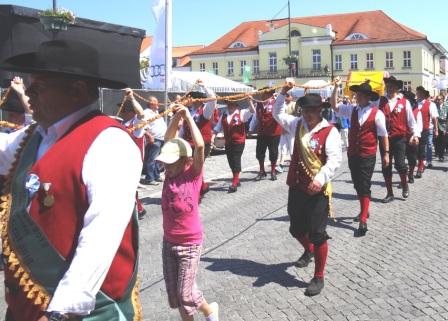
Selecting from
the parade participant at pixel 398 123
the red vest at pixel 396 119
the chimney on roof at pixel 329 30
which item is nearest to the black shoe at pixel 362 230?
the parade participant at pixel 398 123

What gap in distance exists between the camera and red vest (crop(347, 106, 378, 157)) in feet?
24.7

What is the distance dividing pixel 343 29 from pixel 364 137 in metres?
67.3

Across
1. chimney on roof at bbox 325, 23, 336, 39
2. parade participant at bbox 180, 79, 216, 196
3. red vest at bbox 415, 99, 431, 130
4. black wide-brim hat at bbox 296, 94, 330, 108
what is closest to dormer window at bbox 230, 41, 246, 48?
chimney on roof at bbox 325, 23, 336, 39

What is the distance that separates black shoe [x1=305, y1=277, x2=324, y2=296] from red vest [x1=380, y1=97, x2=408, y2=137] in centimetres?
531

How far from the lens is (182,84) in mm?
18719

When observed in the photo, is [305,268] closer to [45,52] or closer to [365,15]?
[45,52]

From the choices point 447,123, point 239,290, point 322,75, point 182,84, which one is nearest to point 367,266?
point 239,290

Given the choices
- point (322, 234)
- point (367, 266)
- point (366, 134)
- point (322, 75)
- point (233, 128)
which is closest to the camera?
point (322, 234)

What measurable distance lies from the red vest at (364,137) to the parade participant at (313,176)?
2.37 m

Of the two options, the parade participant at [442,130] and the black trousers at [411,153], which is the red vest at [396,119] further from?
the parade participant at [442,130]

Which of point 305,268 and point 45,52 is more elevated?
point 45,52

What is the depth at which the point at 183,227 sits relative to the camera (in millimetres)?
3939

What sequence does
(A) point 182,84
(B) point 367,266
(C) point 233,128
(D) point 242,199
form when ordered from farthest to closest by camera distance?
(A) point 182,84 < (C) point 233,128 < (D) point 242,199 < (B) point 367,266

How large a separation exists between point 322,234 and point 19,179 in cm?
349
